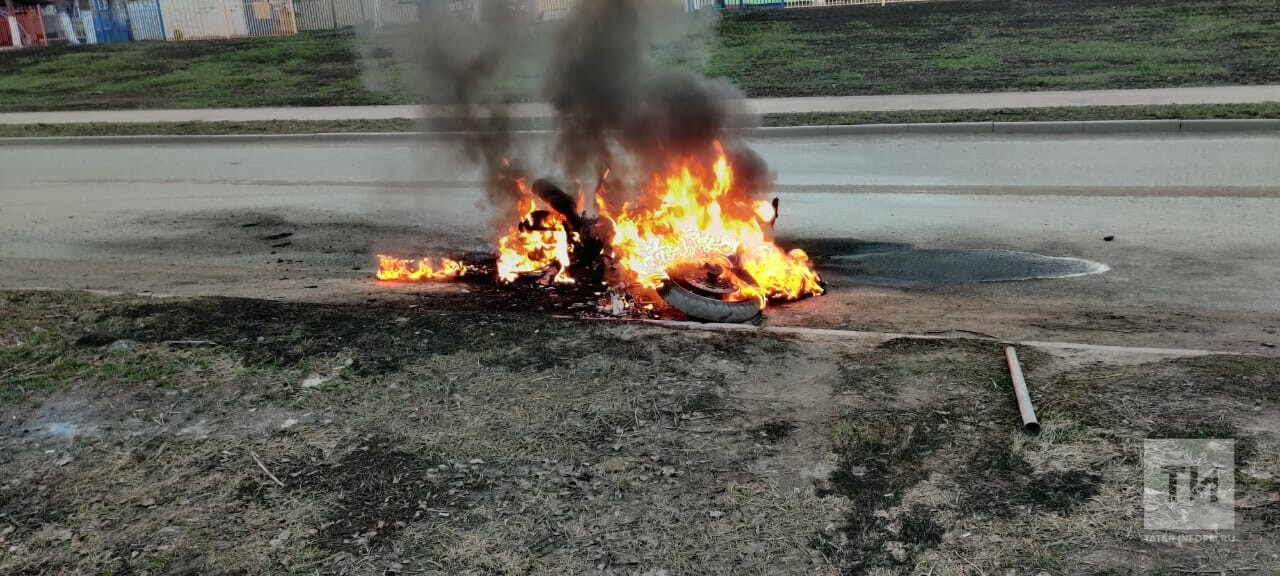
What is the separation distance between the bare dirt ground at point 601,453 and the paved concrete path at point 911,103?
268 inches

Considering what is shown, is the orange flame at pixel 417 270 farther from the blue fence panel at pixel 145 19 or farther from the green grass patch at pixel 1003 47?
the blue fence panel at pixel 145 19

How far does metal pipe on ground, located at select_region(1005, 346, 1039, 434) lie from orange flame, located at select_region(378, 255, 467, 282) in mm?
3881

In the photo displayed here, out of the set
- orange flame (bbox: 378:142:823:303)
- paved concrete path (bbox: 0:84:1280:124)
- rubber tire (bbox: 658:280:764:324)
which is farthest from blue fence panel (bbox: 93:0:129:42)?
rubber tire (bbox: 658:280:764:324)

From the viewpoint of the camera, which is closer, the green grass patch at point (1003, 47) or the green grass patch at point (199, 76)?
the green grass patch at point (1003, 47)

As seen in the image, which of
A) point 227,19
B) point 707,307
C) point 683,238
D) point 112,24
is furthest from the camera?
point 112,24

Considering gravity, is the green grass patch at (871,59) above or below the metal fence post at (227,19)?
below

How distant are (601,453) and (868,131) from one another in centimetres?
942

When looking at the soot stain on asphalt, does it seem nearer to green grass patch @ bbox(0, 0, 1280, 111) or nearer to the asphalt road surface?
the asphalt road surface

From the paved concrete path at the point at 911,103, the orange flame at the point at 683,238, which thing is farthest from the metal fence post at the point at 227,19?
the orange flame at the point at 683,238

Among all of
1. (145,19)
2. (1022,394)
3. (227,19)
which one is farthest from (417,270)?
(145,19)

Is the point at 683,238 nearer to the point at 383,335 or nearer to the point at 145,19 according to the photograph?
the point at 383,335

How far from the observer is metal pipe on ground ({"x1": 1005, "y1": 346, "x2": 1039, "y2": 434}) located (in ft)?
11.7

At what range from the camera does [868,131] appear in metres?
12.0

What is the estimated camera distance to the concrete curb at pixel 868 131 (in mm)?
10641
